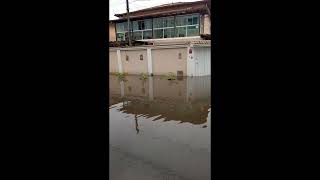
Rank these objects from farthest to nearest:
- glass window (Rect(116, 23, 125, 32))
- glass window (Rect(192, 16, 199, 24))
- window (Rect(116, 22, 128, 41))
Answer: glass window (Rect(116, 23, 125, 32))
window (Rect(116, 22, 128, 41))
glass window (Rect(192, 16, 199, 24))

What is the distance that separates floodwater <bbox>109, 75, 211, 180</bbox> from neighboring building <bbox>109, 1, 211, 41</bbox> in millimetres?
10832

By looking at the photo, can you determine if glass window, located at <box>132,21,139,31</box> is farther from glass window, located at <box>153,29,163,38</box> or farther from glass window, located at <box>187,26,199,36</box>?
glass window, located at <box>187,26,199,36</box>

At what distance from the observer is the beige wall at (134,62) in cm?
1962

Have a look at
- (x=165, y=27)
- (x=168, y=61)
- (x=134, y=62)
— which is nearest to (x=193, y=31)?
(x=165, y=27)

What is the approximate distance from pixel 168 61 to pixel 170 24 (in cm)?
512

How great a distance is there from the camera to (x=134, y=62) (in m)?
20.2

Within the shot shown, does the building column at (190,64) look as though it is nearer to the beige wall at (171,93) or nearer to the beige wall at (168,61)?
the beige wall at (168,61)

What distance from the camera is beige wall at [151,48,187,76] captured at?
1780 cm

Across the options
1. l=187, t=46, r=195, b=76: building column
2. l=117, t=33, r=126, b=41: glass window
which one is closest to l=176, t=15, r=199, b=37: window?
l=187, t=46, r=195, b=76: building column

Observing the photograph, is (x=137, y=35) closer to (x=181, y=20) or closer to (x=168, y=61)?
(x=181, y=20)
